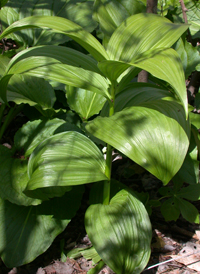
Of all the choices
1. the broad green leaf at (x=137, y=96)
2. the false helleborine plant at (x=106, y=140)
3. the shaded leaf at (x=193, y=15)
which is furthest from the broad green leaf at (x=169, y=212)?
the shaded leaf at (x=193, y=15)

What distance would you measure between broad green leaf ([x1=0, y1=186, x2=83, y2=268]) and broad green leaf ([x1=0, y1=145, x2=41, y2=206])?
160 mm

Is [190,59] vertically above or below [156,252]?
above

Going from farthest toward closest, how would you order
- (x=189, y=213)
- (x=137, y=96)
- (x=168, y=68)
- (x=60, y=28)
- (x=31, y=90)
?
(x=31, y=90)
(x=189, y=213)
(x=137, y=96)
(x=60, y=28)
(x=168, y=68)

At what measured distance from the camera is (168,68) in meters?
0.82

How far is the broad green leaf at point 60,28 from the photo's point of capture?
0.94 meters

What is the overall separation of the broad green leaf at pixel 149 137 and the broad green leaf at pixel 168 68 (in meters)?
0.17

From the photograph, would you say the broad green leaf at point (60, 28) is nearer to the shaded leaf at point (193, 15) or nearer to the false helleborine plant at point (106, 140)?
the false helleborine plant at point (106, 140)

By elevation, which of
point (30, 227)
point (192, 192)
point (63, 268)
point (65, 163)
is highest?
point (65, 163)

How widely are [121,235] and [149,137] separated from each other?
472 millimetres

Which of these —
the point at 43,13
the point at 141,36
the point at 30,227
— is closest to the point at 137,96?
the point at 141,36

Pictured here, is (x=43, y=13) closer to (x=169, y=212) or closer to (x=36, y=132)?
(x=36, y=132)

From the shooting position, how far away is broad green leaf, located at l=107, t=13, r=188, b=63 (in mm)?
975

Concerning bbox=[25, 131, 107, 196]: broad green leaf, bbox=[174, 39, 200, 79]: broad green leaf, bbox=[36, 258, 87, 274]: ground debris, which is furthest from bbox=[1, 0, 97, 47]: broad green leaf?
bbox=[36, 258, 87, 274]: ground debris

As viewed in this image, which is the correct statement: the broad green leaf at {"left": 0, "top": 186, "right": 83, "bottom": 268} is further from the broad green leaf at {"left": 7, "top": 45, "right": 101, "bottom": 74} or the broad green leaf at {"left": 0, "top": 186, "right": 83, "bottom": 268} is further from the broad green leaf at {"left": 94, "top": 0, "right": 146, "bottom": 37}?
the broad green leaf at {"left": 94, "top": 0, "right": 146, "bottom": 37}
